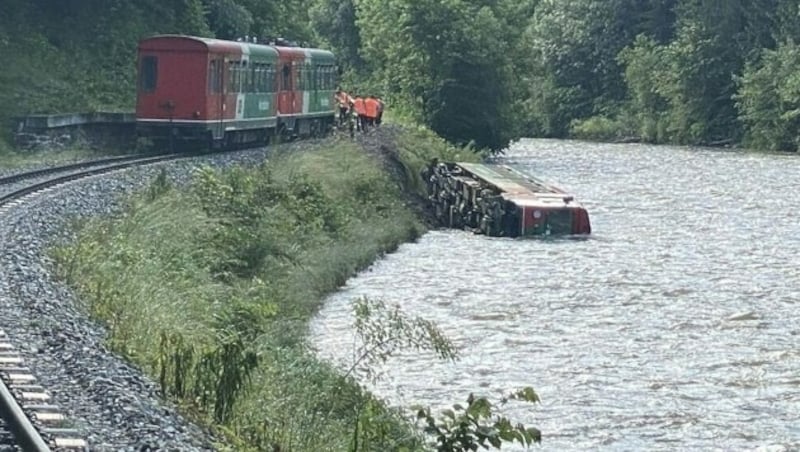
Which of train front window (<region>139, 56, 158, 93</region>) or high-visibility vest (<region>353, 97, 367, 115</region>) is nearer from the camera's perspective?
train front window (<region>139, 56, 158, 93</region>)

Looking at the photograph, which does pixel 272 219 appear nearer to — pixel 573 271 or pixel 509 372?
pixel 573 271

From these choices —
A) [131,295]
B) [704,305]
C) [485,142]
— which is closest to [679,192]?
[485,142]

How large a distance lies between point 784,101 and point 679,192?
29.6 metres

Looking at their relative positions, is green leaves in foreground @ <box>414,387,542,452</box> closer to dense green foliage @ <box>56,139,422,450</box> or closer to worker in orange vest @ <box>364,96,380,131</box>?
dense green foliage @ <box>56,139,422,450</box>

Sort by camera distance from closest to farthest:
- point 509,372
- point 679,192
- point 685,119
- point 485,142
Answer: point 509,372, point 679,192, point 485,142, point 685,119

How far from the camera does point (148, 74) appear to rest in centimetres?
3569

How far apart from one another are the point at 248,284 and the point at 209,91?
44.2 feet

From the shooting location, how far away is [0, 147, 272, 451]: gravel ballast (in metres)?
11.5

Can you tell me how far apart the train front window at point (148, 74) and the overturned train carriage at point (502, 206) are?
26.0ft

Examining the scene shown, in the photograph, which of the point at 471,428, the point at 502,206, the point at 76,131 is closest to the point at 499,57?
the point at 502,206

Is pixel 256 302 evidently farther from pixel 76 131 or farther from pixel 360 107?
pixel 360 107

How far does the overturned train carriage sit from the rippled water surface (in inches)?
24.6

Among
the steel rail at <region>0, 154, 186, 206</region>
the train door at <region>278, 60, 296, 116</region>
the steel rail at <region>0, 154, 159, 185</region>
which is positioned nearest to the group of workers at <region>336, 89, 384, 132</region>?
the train door at <region>278, 60, 296, 116</region>

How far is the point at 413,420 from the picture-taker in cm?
1584
